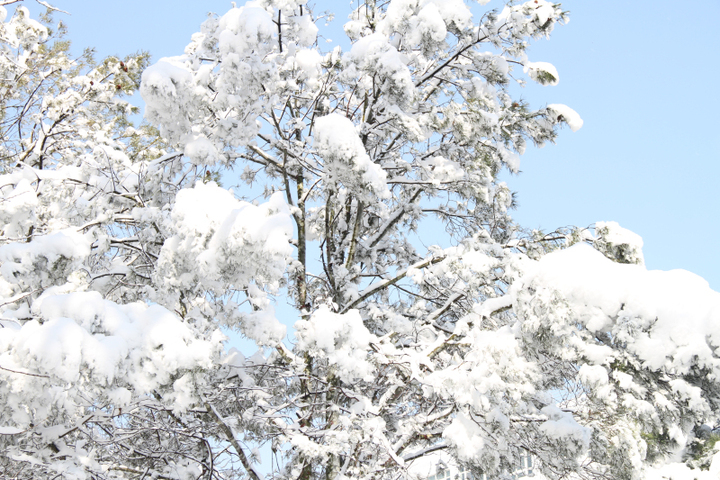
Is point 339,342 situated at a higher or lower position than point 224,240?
lower

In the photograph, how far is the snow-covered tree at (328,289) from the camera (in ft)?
13.9

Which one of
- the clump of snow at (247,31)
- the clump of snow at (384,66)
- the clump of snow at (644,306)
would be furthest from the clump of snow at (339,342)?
the clump of snow at (247,31)

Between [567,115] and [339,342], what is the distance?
3.79 meters

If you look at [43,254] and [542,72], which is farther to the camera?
[542,72]

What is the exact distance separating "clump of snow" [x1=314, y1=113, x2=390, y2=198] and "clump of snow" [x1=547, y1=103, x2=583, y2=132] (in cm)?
238

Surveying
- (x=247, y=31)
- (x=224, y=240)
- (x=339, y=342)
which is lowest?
(x=339, y=342)

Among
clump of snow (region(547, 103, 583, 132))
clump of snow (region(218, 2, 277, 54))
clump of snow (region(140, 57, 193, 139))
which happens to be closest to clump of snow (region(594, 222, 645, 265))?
clump of snow (region(547, 103, 583, 132))

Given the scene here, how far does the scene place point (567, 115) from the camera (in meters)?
6.77

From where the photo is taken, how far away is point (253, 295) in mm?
5895

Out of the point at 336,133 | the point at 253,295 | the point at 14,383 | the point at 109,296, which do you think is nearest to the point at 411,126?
the point at 336,133

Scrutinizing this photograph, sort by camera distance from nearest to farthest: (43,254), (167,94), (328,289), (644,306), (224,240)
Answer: (644,306) < (224,240) < (43,254) < (167,94) < (328,289)

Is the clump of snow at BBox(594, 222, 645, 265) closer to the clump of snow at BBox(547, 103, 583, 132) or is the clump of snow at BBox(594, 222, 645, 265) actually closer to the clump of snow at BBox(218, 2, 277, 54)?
the clump of snow at BBox(547, 103, 583, 132)

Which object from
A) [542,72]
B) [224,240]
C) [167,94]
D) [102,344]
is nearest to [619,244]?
[542,72]

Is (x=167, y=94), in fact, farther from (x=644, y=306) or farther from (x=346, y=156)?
A: (x=644, y=306)
